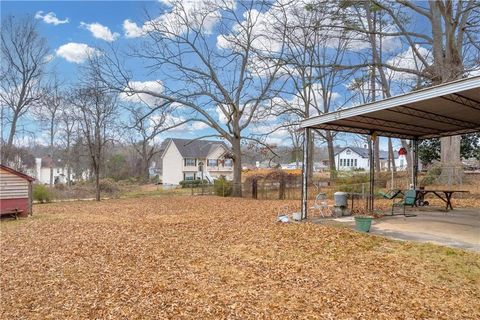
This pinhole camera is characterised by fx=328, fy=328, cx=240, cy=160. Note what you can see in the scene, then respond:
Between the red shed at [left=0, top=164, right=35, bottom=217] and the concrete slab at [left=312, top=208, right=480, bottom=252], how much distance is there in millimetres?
9751

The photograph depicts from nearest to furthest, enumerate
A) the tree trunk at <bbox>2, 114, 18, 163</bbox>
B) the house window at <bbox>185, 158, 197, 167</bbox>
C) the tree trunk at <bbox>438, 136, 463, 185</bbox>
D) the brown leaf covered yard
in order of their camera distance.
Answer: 1. the brown leaf covered yard
2. the tree trunk at <bbox>438, 136, 463, 185</bbox>
3. the tree trunk at <bbox>2, 114, 18, 163</bbox>
4. the house window at <bbox>185, 158, 197, 167</bbox>

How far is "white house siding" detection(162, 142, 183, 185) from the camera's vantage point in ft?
141

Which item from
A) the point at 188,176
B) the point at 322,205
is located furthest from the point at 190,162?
the point at 322,205

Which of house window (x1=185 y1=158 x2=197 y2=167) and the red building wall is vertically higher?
house window (x1=185 y1=158 x2=197 y2=167)

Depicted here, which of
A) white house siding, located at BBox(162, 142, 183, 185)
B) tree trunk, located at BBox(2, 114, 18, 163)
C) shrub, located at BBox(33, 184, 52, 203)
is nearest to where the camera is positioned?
shrub, located at BBox(33, 184, 52, 203)

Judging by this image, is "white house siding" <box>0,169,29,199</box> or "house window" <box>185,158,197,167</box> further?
"house window" <box>185,158,197,167</box>

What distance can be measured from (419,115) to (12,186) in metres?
12.9

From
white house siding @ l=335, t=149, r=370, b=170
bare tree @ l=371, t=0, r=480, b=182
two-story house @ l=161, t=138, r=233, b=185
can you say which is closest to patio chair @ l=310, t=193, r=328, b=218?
bare tree @ l=371, t=0, r=480, b=182

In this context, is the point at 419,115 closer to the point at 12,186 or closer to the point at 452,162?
the point at 452,162

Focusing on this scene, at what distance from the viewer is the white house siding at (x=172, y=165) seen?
141 ft

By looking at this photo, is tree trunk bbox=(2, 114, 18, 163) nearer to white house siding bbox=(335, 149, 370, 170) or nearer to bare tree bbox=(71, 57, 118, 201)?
bare tree bbox=(71, 57, 118, 201)

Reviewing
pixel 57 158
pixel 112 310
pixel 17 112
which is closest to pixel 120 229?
pixel 112 310

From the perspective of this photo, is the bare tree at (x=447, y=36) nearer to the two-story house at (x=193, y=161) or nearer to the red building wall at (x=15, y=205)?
the red building wall at (x=15, y=205)

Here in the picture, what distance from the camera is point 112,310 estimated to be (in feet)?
12.4
